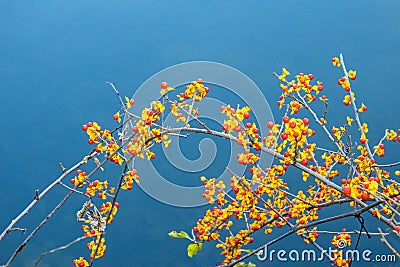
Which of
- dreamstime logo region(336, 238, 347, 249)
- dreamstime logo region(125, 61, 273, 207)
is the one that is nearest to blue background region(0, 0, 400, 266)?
dreamstime logo region(125, 61, 273, 207)

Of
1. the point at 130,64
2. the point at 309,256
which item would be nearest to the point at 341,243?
the point at 309,256

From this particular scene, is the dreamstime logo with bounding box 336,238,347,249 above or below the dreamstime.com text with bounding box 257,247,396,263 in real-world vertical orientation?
below

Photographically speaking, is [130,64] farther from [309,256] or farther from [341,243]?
[341,243]

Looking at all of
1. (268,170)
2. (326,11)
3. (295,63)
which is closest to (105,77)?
(295,63)

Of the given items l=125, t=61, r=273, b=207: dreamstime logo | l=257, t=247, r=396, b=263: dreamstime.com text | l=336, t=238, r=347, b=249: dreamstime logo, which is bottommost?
l=336, t=238, r=347, b=249: dreamstime logo

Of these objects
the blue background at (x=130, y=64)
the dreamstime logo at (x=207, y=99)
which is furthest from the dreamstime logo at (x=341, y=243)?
the blue background at (x=130, y=64)

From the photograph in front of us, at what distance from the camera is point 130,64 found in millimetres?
3564

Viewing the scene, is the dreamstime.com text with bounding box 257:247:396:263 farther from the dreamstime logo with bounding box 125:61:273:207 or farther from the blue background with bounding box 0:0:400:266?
the dreamstime logo with bounding box 125:61:273:207

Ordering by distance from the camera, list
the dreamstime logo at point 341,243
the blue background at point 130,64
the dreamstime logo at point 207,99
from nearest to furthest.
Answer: the dreamstime logo at point 341,243 < the dreamstime logo at point 207,99 < the blue background at point 130,64

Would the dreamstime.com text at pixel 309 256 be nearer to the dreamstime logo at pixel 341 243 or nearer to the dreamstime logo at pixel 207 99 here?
the dreamstime logo at pixel 207 99

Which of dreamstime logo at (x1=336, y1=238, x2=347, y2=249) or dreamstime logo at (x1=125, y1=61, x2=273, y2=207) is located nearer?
dreamstime logo at (x1=336, y1=238, x2=347, y2=249)

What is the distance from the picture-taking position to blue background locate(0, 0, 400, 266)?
3463mm

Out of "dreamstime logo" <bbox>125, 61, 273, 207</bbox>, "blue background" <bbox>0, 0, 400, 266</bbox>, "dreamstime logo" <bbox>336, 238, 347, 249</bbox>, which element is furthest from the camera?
"blue background" <bbox>0, 0, 400, 266</bbox>

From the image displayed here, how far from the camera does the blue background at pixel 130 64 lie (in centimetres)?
346
